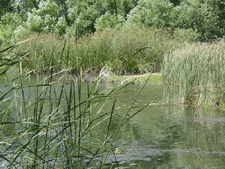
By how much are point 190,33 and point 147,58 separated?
25.7 feet

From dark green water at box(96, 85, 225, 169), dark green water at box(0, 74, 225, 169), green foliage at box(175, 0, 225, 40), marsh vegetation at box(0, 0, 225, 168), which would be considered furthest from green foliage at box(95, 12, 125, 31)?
dark green water at box(96, 85, 225, 169)

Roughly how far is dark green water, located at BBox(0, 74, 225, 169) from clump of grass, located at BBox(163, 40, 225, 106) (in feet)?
1.44

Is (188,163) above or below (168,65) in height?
below

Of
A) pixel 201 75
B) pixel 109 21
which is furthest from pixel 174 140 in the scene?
pixel 109 21

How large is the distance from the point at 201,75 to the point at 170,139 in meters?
2.73

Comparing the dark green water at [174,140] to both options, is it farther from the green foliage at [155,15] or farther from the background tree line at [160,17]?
the green foliage at [155,15]

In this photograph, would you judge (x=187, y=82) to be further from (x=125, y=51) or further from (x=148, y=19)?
(x=148, y=19)

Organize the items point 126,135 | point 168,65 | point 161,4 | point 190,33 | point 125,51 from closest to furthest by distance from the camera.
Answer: point 126,135 → point 168,65 → point 125,51 → point 190,33 → point 161,4

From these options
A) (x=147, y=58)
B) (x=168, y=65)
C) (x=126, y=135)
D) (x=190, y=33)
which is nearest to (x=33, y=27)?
(x=190, y=33)

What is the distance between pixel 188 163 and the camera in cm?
360

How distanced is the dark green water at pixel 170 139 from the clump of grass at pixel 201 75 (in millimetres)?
438

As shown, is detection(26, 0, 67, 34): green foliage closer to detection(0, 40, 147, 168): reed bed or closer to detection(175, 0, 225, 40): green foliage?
detection(175, 0, 225, 40): green foliage

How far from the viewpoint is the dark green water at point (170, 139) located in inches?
144

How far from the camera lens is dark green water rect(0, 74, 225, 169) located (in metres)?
3.65
